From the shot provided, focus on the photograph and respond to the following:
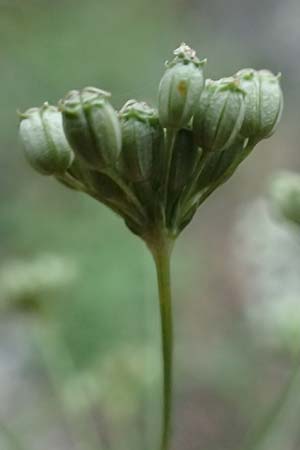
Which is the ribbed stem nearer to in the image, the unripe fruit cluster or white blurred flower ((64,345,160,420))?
the unripe fruit cluster

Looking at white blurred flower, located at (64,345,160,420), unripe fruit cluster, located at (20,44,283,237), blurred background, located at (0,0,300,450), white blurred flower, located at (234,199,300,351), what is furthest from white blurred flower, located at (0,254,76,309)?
unripe fruit cluster, located at (20,44,283,237)

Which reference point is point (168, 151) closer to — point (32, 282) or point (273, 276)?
point (32, 282)

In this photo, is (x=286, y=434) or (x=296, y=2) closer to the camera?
(x=286, y=434)

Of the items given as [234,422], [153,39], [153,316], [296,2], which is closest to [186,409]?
[234,422]

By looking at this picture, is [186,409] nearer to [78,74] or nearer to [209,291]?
[209,291]

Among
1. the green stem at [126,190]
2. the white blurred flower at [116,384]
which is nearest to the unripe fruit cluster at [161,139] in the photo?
the green stem at [126,190]

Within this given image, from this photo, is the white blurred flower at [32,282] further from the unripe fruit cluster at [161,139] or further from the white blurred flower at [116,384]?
the unripe fruit cluster at [161,139]
